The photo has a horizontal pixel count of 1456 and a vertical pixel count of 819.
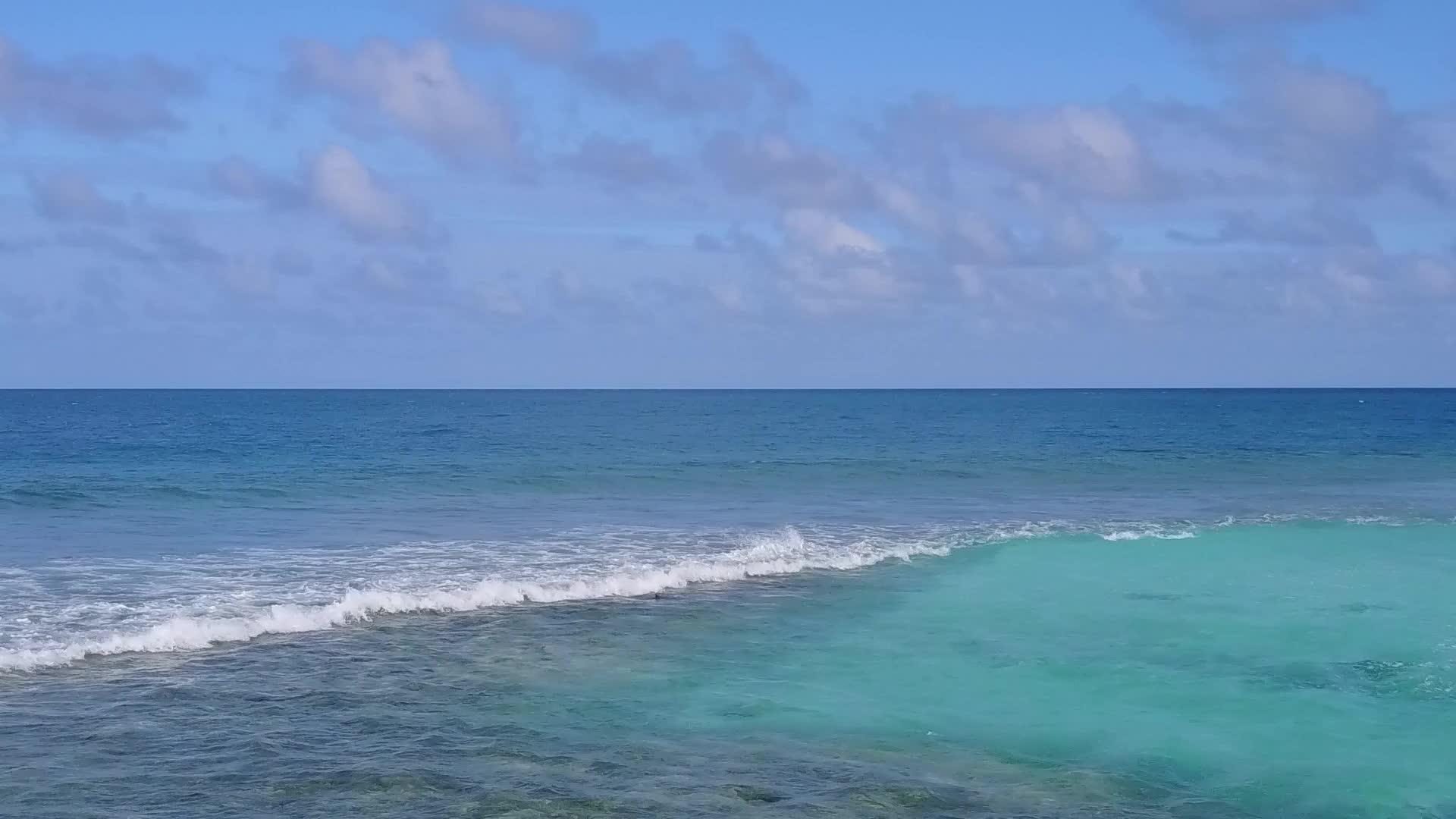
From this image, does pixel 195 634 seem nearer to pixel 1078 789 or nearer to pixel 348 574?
pixel 348 574

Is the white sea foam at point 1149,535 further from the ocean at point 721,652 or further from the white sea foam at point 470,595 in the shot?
the white sea foam at point 470,595

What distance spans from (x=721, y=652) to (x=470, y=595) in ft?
19.5

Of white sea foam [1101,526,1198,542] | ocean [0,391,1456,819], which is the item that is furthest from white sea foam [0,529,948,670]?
white sea foam [1101,526,1198,542]

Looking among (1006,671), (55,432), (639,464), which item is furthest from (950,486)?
(55,432)

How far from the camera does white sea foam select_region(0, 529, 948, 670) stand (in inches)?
706

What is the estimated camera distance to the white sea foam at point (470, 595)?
17.9m

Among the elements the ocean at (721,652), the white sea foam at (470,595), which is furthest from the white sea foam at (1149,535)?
the white sea foam at (470,595)

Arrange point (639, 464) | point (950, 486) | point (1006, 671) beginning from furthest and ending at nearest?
1. point (639, 464)
2. point (950, 486)
3. point (1006, 671)

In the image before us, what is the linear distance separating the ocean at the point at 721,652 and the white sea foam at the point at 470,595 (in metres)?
0.09

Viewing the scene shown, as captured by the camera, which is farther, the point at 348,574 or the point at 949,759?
the point at 348,574

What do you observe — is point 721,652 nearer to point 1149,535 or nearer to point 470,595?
point 470,595

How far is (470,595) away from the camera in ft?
73.5

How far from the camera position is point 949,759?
13.7 meters

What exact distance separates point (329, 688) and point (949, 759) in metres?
8.34
